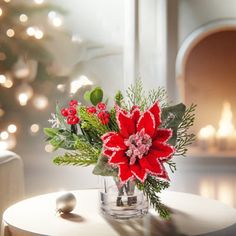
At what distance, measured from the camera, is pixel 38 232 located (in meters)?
1.19

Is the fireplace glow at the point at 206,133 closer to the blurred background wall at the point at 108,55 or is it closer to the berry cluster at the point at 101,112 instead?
the blurred background wall at the point at 108,55

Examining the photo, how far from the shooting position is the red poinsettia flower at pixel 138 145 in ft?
3.87

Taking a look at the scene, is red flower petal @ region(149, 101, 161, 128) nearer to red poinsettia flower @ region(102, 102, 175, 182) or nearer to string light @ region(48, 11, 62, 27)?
red poinsettia flower @ region(102, 102, 175, 182)

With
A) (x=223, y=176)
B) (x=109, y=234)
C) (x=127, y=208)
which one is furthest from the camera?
(x=223, y=176)

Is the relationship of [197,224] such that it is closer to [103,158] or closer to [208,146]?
[103,158]

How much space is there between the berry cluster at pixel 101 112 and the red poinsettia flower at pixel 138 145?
0.18 ft

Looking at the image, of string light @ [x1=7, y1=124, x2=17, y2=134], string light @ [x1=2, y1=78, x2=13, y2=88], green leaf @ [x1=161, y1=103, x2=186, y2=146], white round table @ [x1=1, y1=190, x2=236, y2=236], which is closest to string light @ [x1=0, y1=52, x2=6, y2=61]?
string light @ [x1=2, y1=78, x2=13, y2=88]

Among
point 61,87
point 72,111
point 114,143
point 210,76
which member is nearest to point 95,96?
point 72,111

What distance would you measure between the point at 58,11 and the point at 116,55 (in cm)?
38

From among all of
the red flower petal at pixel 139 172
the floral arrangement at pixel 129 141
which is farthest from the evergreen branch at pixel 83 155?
the red flower petal at pixel 139 172

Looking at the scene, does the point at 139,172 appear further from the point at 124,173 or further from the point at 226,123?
the point at 226,123

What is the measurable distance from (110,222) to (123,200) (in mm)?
74

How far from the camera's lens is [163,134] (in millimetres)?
1212

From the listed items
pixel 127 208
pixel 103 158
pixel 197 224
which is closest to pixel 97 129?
pixel 103 158
